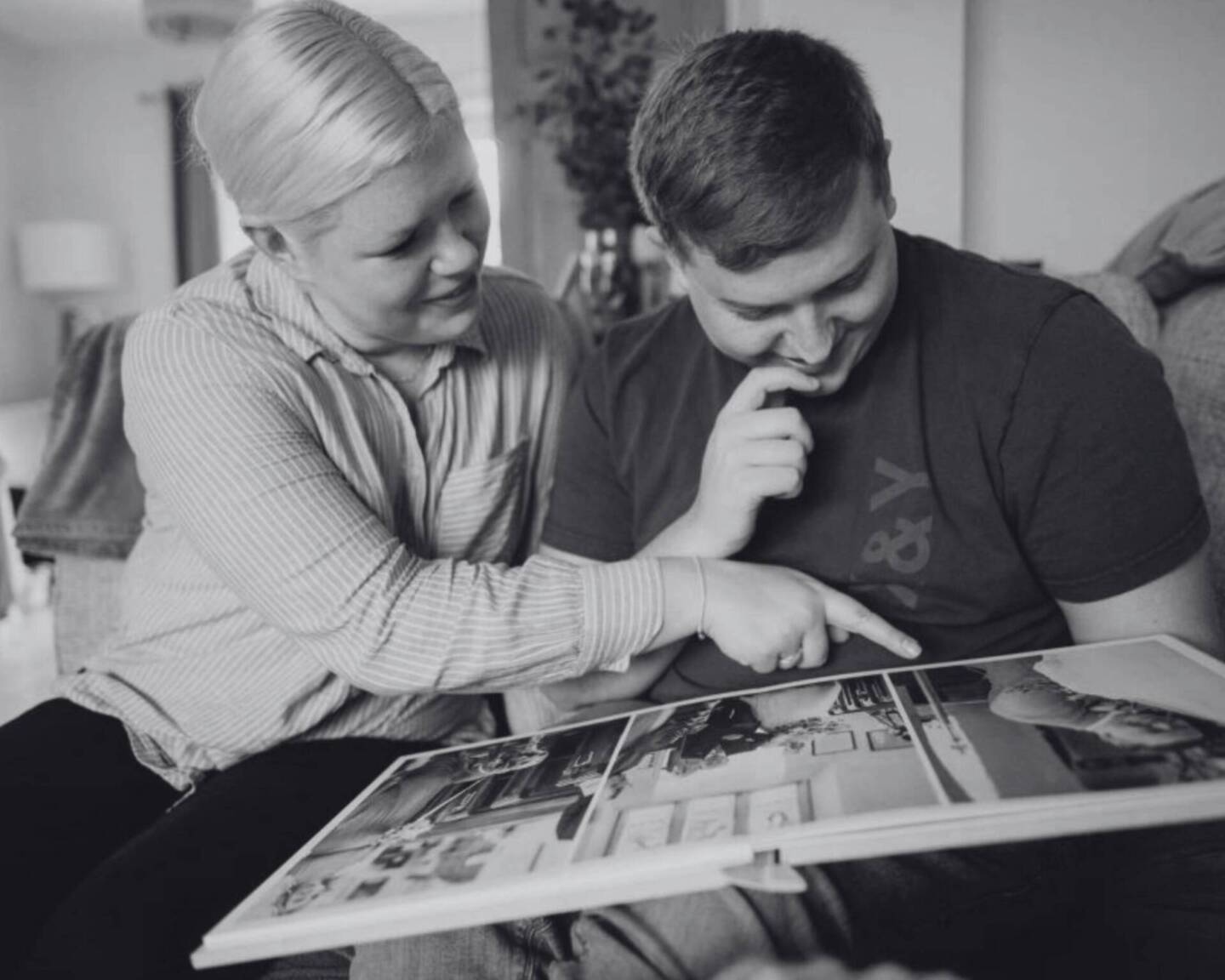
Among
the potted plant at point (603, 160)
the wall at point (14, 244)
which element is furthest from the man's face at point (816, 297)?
the wall at point (14, 244)

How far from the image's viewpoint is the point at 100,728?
1.23 metres

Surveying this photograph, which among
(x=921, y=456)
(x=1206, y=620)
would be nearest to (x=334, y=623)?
(x=921, y=456)

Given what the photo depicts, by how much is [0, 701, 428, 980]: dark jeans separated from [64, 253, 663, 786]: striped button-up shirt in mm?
39

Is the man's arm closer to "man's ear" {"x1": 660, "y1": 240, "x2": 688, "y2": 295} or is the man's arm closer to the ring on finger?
the ring on finger

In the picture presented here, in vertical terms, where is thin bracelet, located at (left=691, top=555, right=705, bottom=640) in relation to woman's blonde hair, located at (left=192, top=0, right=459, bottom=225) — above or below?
below

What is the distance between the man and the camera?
2.60 ft

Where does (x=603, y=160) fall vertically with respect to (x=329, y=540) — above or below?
above

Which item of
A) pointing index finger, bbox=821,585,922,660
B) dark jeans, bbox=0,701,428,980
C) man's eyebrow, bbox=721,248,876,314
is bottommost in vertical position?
dark jeans, bbox=0,701,428,980

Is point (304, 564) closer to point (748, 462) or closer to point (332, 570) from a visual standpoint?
point (332, 570)

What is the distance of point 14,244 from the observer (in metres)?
6.14

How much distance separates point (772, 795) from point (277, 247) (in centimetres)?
75

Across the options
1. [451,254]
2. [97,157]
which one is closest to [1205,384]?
[451,254]

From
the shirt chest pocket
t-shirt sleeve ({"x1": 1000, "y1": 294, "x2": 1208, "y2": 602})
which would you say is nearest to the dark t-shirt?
t-shirt sleeve ({"x1": 1000, "y1": 294, "x2": 1208, "y2": 602})

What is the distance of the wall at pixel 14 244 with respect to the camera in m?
6.05
